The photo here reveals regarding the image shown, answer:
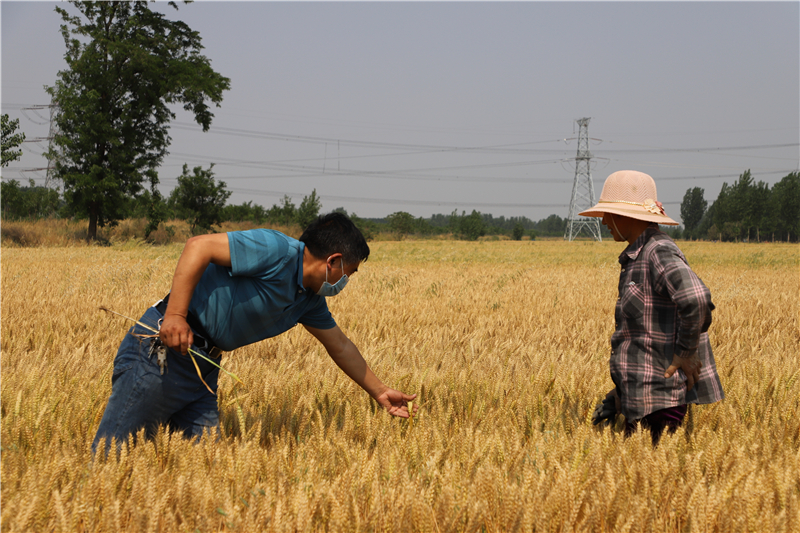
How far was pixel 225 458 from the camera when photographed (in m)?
1.97

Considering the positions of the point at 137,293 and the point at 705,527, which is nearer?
the point at 705,527

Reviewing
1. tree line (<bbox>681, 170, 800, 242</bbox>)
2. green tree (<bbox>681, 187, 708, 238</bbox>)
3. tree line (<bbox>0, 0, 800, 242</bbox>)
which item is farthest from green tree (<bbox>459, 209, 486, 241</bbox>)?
green tree (<bbox>681, 187, 708, 238</bbox>)

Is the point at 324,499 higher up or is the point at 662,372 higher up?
the point at 662,372

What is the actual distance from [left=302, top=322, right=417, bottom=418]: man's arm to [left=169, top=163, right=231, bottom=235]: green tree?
34.4m

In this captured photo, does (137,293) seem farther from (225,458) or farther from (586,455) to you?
(586,455)

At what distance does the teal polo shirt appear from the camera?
2.35 m

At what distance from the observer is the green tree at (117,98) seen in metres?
25.9

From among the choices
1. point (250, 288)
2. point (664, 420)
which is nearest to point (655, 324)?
point (664, 420)

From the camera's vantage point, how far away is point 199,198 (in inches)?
1387

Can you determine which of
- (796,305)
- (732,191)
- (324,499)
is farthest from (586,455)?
(732,191)

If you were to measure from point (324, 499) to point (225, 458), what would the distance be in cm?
46

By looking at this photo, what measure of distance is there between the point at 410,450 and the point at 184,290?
1131mm

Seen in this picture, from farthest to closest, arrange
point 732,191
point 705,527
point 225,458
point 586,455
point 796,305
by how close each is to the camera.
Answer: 1. point 732,191
2. point 796,305
3. point 586,455
4. point 225,458
5. point 705,527

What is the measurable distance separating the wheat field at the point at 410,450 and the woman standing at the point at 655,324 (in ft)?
0.60
